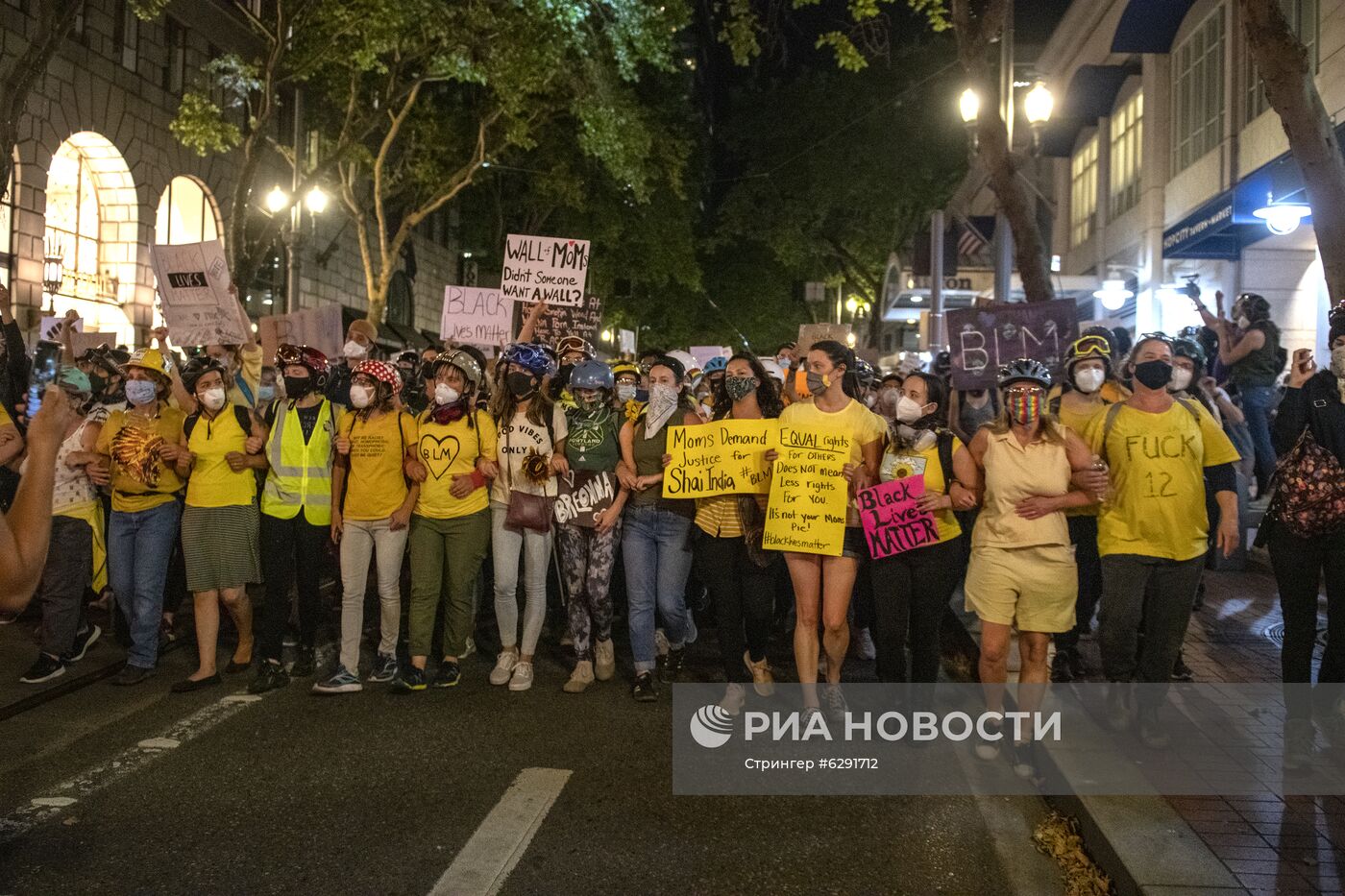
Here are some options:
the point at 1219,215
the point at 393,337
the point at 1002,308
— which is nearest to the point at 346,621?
the point at 1002,308

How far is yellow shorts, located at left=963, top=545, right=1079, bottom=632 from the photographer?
539cm

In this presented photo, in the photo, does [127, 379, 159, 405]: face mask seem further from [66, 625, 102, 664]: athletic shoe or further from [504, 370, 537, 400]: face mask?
[504, 370, 537, 400]: face mask

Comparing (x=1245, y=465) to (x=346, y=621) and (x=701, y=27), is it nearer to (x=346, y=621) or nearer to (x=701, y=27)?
(x=346, y=621)

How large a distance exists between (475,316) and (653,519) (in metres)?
7.75

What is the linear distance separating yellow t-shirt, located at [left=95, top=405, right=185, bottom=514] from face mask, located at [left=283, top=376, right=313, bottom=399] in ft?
2.70

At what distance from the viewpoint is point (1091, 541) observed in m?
7.34

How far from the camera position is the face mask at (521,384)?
692 cm

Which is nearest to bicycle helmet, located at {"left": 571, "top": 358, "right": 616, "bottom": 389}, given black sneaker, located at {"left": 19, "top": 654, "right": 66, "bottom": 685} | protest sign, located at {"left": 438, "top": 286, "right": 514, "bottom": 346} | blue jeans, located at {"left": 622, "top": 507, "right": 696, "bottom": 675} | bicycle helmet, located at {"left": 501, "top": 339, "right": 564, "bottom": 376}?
bicycle helmet, located at {"left": 501, "top": 339, "right": 564, "bottom": 376}

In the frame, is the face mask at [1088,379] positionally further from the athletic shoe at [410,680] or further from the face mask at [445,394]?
the athletic shoe at [410,680]

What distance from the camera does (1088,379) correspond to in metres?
5.90

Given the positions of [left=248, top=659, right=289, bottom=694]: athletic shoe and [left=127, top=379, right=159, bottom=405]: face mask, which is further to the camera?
[left=127, top=379, right=159, bottom=405]: face mask

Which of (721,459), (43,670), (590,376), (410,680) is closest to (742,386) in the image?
(721,459)

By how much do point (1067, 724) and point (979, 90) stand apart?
28.6 ft

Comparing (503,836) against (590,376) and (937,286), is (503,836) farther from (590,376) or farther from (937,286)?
(937,286)
